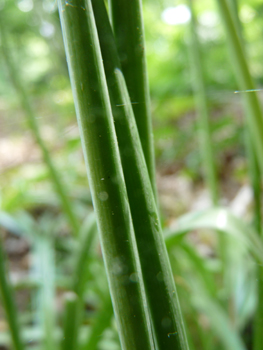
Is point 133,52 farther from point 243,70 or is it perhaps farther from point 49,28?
point 49,28

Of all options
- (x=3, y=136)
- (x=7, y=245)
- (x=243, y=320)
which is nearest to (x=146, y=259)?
(x=243, y=320)

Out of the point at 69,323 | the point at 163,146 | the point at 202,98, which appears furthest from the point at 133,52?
the point at 163,146

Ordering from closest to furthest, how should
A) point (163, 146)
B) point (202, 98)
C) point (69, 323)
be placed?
point (69, 323)
point (202, 98)
point (163, 146)

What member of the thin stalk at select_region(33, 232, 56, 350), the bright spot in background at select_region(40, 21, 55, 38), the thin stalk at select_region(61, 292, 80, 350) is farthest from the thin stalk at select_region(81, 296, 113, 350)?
the bright spot in background at select_region(40, 21, 55, 38)

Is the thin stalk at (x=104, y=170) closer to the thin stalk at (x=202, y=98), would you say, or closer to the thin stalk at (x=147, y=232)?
the thin stalk at (x=147, y=232)

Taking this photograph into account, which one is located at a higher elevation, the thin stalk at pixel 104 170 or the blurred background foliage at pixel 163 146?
the blurred background foliage at pixel 163 146

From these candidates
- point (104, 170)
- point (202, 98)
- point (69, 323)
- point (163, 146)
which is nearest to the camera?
point (104, 170)

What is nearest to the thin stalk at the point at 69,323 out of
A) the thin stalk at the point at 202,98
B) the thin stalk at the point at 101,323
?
the thin stalk at the point at 101,323
